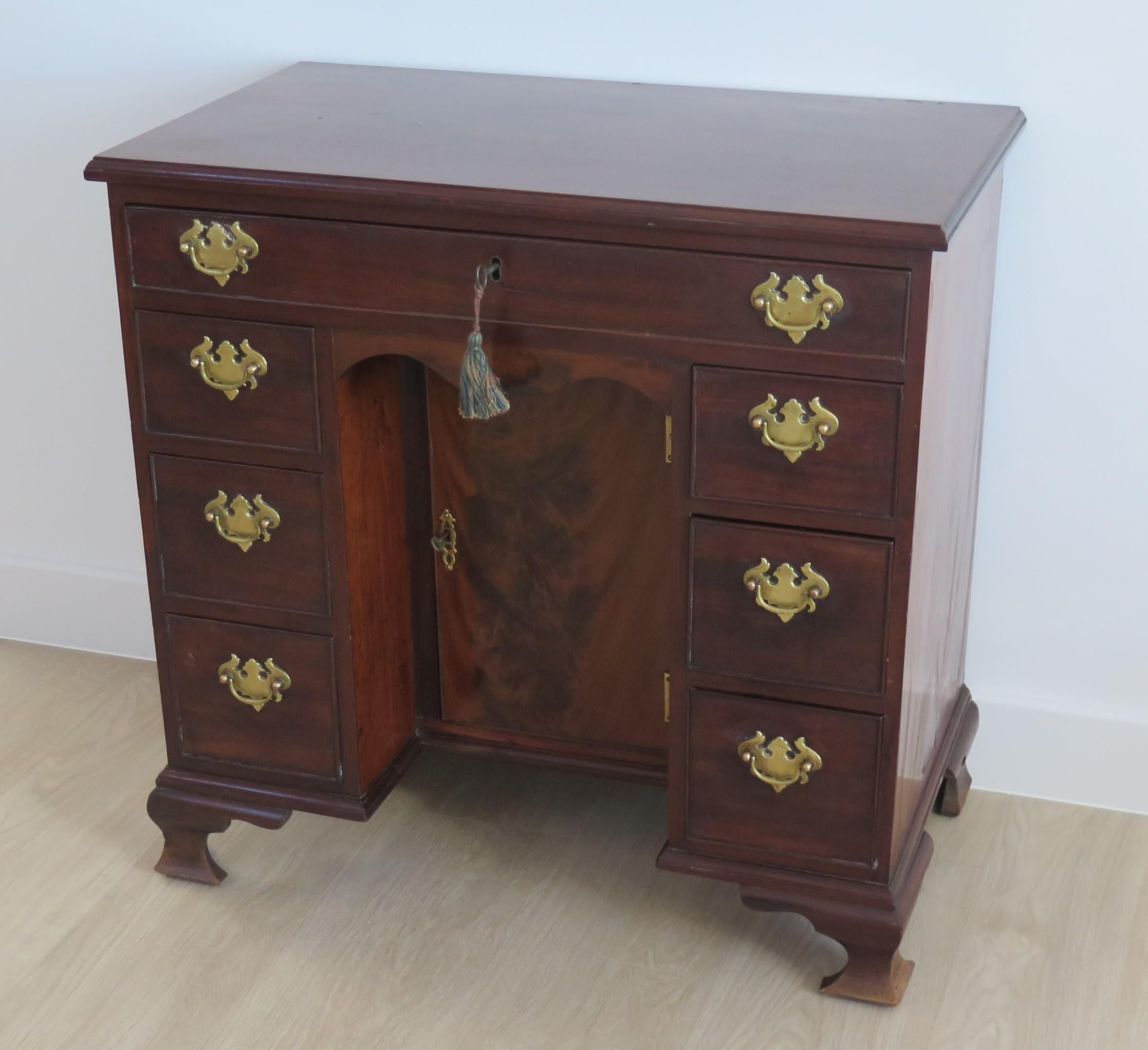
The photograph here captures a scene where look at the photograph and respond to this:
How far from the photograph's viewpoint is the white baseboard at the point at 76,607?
233 centimetres

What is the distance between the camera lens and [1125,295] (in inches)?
69.6

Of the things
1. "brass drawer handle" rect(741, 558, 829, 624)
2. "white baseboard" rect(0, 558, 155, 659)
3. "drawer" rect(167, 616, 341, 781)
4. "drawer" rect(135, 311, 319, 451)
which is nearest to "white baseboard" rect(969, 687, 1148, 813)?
"brass drawer handle" rect(741, 558, 829, 624)

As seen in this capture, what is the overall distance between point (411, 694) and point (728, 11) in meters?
0.88

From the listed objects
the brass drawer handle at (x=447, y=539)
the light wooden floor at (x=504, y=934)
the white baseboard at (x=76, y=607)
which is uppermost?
the brass drawer handle at (x=447, y=539)

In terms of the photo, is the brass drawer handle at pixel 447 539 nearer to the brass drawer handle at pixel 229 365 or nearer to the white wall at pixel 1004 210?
the brass drawer handle at pixel 229 365

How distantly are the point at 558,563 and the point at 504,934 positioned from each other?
43 cm

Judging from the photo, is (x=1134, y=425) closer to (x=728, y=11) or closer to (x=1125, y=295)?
(x=1125, y=295)

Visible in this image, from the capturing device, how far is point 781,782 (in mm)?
1581

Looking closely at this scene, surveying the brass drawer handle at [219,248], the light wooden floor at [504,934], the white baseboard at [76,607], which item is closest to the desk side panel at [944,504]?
the light wooden floor at [504,934]

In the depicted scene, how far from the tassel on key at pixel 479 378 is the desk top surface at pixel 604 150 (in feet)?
0.27

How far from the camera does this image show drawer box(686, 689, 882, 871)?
1.56m

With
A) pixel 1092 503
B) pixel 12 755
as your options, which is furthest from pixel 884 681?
pixel 12 755

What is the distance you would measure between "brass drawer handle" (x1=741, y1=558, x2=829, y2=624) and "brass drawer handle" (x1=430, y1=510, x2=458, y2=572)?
41 centimetres

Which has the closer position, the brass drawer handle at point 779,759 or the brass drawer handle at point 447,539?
the brass drawer handle at point 779,759
